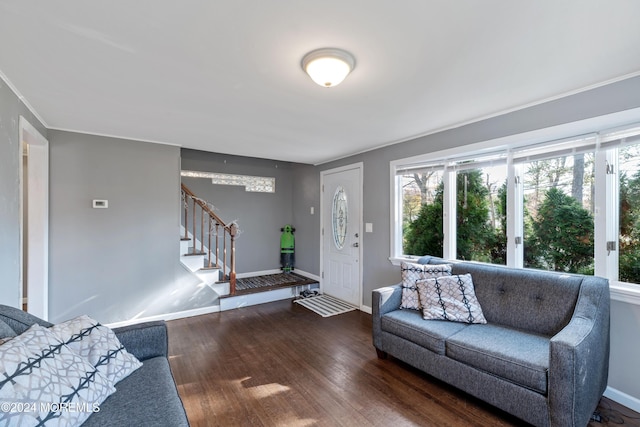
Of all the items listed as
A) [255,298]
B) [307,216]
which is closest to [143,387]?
[255,298]

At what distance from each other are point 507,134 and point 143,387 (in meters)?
3.25

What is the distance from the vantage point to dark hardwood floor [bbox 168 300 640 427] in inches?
76.3

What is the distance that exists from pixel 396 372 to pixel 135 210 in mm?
3430

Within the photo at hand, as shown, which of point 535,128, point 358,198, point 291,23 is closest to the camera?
point 291,23

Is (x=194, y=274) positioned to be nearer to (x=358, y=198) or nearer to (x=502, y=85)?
(x=358, y=198)

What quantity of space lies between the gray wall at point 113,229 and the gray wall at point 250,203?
3.97 feet

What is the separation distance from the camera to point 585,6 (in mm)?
1321

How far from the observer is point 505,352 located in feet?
6.28

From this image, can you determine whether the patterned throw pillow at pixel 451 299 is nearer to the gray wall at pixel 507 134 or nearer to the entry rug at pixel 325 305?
the gray wall at pixel 507 134

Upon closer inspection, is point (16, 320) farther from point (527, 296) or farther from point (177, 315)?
point (527, 296)

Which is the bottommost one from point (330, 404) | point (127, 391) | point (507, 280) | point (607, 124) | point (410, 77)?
point (330, 404)

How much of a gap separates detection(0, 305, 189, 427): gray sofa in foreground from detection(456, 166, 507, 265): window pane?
9.55 feet

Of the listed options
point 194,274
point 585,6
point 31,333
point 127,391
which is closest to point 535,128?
point 585,6

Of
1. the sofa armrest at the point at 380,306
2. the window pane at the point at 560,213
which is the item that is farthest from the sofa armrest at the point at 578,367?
the sofa armrest at the point at 380,306
